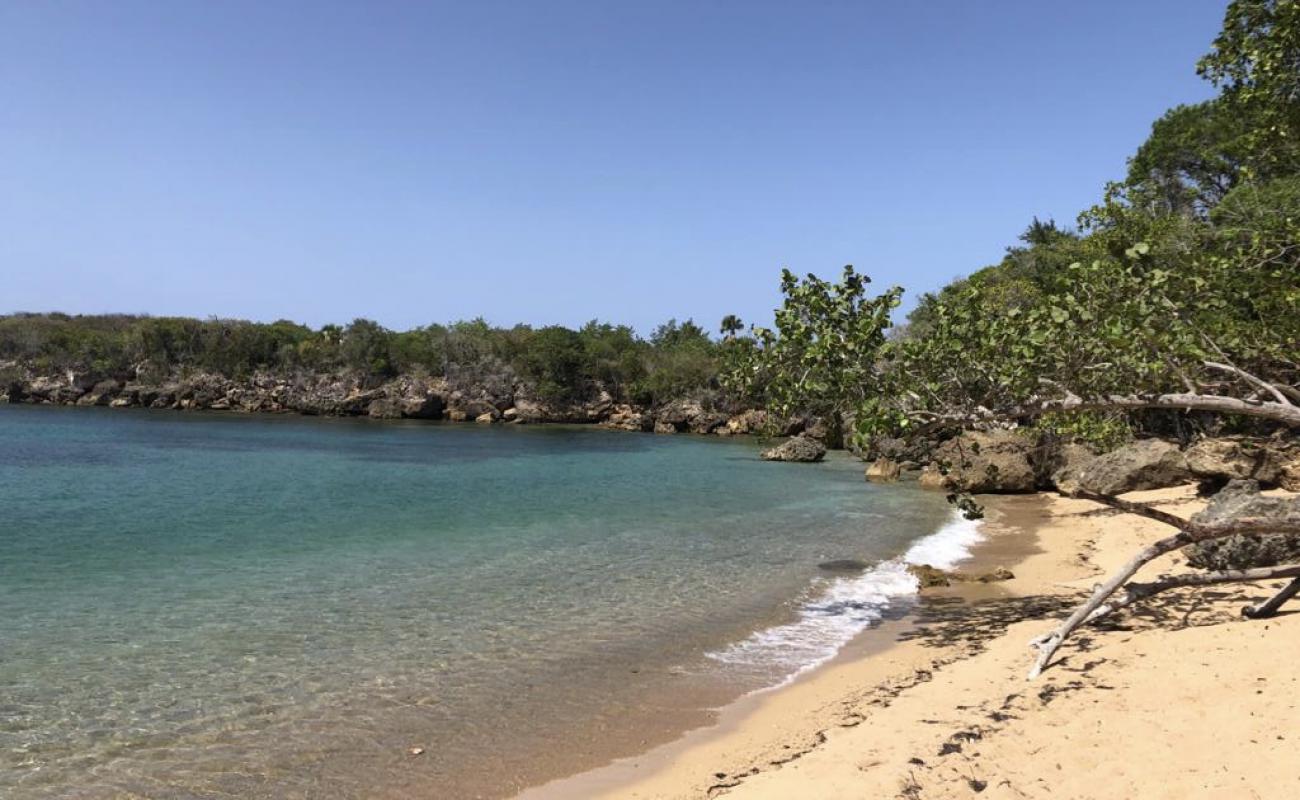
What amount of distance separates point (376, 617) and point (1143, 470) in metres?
25.3

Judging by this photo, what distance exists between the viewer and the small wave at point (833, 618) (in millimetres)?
12242

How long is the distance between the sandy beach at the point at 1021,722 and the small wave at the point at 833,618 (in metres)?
0.61

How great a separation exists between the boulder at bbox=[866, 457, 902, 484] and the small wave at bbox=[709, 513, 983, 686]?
16.4 m

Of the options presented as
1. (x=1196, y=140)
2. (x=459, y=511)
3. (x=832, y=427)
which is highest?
(x=1196, y=140)

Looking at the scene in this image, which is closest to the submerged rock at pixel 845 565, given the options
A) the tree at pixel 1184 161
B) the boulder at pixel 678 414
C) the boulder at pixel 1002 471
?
the boulder at pixel 1002 471

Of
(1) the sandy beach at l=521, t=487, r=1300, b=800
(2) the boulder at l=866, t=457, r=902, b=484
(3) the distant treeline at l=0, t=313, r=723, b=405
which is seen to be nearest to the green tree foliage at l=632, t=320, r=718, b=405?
(3) the distant treeline at l=0, t=313, r=723, b=405

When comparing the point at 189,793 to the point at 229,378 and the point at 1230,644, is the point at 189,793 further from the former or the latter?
the point at 229,378

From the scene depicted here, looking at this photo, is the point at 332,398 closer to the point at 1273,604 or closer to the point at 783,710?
the point at 783,710

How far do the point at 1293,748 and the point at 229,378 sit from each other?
100 metres

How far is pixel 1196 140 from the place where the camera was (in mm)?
42000

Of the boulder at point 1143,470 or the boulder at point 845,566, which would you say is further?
the boulder at point 1143,470

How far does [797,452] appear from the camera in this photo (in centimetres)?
4794

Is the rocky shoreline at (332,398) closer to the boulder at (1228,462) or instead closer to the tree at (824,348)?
the boulder at (1228,462)

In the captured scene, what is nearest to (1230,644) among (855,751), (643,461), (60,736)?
(855,751)
